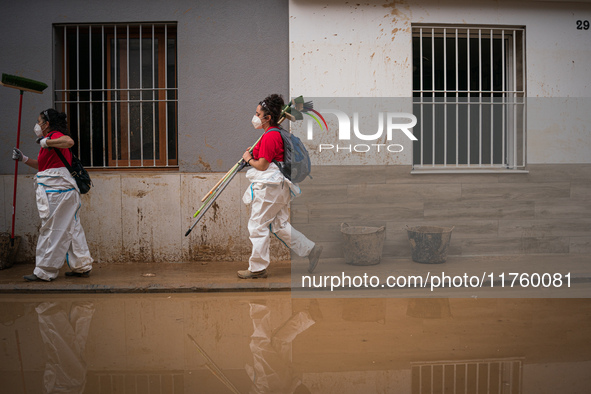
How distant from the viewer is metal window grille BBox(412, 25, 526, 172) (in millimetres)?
7340

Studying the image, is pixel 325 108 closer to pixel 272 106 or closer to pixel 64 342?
pixel 272 106

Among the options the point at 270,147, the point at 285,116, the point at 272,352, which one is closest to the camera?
the point at 272,352

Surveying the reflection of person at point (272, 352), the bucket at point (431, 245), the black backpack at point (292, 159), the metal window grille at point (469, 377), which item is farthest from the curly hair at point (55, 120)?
the metal window grille at point (469, 377)

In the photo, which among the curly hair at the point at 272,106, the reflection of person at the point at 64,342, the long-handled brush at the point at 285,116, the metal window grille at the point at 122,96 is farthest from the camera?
the metal window grille at the point at 122,96

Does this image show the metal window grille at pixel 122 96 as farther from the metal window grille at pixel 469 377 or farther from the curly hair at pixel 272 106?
the metal window grille at pixel 469 377

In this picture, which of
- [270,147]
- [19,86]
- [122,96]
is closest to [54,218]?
[19,86]

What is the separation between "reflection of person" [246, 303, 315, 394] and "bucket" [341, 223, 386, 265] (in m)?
2.03

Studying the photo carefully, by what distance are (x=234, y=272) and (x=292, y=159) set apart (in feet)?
5.24

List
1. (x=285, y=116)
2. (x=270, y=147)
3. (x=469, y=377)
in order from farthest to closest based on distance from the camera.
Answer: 1. (x=285, y=116)
2. (x=270, y=147)
3. (x=469, y=377)

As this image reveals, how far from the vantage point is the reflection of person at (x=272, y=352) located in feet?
10.4

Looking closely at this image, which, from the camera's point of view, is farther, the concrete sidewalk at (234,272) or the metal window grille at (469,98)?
the metal window grille at (469,98)

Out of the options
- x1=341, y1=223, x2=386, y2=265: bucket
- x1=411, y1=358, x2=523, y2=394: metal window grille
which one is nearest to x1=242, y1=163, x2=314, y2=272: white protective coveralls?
x1=341, y1=223, x2=386, y2=265: bucket

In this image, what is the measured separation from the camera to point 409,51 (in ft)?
23.3

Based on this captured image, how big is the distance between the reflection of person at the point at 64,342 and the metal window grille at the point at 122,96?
2.90m
